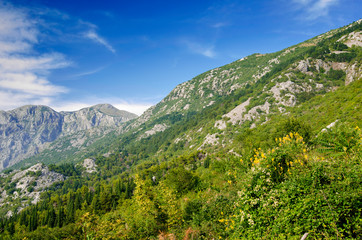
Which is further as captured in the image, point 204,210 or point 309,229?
point 204,210

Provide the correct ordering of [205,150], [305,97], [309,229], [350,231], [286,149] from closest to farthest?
[350,231], [309,229], [286,149], [305,97], [205,150]

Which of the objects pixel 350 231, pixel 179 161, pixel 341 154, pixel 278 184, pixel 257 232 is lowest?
pixel 179 161

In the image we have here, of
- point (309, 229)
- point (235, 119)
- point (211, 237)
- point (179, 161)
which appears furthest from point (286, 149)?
point (235, 119)

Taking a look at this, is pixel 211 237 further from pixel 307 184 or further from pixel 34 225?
pixel 34 225

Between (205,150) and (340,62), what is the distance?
401 feet

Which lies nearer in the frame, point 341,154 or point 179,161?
point 341,154

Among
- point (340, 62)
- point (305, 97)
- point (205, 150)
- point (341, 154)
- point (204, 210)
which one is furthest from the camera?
point (205, 150)

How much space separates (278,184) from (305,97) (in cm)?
13907

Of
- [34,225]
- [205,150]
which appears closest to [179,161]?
[205,150]

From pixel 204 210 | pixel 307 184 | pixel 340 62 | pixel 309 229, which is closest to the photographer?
pixel 309 229

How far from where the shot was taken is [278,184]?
787cm

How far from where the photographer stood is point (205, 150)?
138500 mm

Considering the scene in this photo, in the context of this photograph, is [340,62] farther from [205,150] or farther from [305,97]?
[205,150]

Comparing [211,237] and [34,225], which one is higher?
[211,237]
